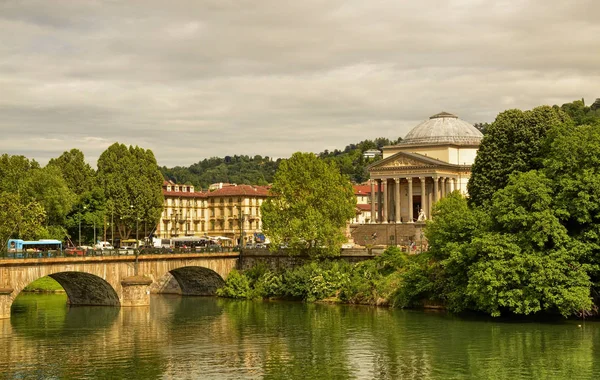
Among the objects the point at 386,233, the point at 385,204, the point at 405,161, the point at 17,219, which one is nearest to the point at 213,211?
the point at 385,204

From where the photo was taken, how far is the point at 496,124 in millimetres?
92750

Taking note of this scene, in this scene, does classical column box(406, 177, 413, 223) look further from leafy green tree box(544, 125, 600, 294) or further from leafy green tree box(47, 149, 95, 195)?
leafy green tree box(544, 125, 600, 294)

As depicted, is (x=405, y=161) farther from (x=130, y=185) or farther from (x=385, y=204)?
(x=130, y=185)

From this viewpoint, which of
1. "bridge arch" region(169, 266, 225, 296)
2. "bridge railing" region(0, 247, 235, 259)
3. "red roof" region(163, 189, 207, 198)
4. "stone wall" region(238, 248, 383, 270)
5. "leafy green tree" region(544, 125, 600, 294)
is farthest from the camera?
"red roof" region(163, 189, 207, 198)

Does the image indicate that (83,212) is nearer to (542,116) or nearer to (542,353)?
(542,116)

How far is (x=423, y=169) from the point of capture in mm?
139250

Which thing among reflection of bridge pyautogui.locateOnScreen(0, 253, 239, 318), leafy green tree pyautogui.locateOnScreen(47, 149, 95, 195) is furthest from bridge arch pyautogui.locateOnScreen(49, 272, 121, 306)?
leafy green tree pyautogui.locateOnScreen(47, 149, 95, 195)

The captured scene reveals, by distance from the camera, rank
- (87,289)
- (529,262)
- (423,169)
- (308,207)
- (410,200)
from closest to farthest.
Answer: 1. (529,262)
2. (87,289)
3. (308,207)
4. (423,169)
5. (410,200)

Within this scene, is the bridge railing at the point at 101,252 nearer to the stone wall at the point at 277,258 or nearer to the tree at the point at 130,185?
the stone wall at the point at 277,258

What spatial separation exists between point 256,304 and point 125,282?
46.8 ft

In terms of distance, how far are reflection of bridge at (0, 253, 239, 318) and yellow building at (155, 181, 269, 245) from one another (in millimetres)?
73482

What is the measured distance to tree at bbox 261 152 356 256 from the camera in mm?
98750

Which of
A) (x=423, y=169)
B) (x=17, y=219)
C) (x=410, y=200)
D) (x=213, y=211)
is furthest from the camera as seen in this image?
(x=213, y=211)

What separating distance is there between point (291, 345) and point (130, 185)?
3094 inches
